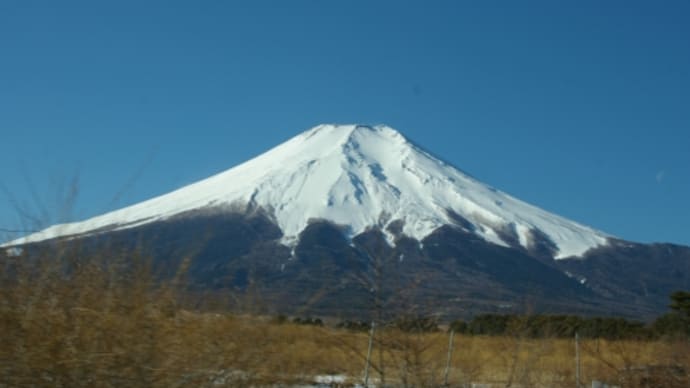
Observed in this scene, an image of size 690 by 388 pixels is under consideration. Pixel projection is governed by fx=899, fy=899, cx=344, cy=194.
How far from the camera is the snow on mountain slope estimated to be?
117312 mm

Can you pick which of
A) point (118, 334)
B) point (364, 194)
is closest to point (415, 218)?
point (364, 194)

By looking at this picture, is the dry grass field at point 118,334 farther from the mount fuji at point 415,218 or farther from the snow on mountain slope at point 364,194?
the snow on mountain slope at point 364,194

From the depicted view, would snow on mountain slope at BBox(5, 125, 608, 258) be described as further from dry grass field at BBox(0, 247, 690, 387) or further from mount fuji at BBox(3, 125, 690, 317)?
dry grass field at BBox(0, 247, 690, 387)

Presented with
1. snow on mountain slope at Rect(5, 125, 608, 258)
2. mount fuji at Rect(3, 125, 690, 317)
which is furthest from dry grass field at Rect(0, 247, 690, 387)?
snow on mountain slope at Rect(5, 125, 608, 258)

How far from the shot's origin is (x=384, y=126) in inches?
6388

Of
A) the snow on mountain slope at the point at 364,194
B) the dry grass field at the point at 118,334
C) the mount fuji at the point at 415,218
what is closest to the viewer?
the dry grass field at the point at 118,334

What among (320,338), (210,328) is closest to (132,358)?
(210,328)

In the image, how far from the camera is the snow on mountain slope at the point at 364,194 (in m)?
117

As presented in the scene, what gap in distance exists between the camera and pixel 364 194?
12912cm

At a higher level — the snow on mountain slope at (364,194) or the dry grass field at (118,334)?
the snow on mountain slope at (364,194)

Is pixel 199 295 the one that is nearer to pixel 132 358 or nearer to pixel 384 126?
pixel 132 358

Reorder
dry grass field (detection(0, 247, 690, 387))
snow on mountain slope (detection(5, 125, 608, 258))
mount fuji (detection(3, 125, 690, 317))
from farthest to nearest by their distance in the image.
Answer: snow on mountain slope (detection(5, 125, 608, 258))
mount fuji (detection(3, 125, 690, 317))
dry grass field (detection(0, 247, 690, 387))

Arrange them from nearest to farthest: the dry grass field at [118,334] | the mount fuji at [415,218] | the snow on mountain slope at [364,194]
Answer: the dry grass field at [118,334] → the mount fuji at [415,218] → the snow on mountain slope at [364,194]

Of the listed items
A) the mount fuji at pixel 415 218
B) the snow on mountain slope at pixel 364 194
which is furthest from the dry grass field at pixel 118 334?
the snow on mountain slope at pixel 364 194
